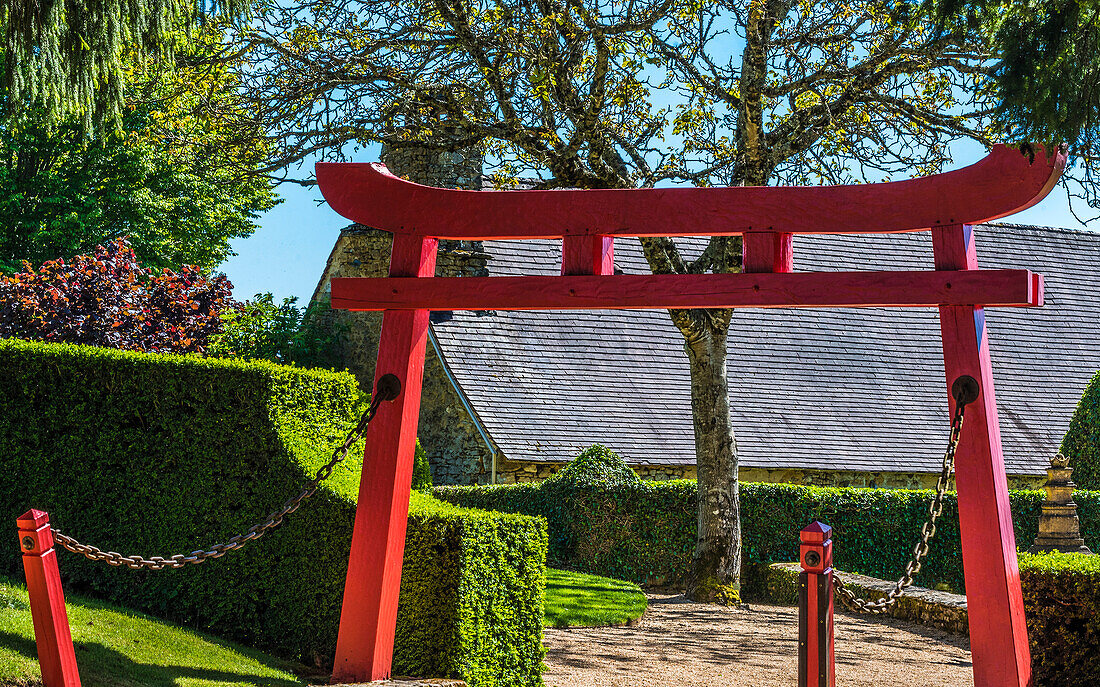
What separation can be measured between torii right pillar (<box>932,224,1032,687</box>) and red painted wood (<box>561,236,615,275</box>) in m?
2.03

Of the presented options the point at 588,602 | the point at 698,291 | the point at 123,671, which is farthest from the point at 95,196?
the point at 698,291

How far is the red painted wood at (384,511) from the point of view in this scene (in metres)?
5.81

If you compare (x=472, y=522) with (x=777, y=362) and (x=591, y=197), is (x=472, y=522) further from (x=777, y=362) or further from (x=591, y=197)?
(x=777, y=362)

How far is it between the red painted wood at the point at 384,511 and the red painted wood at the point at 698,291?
20 cm

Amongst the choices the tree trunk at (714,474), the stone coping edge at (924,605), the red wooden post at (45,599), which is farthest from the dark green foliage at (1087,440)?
the red wooden post at (45,599)

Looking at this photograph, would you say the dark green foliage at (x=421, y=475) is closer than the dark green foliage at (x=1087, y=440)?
Yes

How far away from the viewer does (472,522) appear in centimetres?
622


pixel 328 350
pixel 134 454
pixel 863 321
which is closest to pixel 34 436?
pixel 134 454

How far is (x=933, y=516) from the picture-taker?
16.5 feet

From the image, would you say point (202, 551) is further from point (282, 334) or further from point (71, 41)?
point (282, 334)

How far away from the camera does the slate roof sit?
51.4ft

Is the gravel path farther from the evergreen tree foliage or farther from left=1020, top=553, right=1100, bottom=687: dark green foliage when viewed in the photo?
the evergreen tree foliage

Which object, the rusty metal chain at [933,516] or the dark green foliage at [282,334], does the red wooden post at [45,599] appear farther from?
the dark green foliage at [282,334]

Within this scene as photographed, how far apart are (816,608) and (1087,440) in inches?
487
